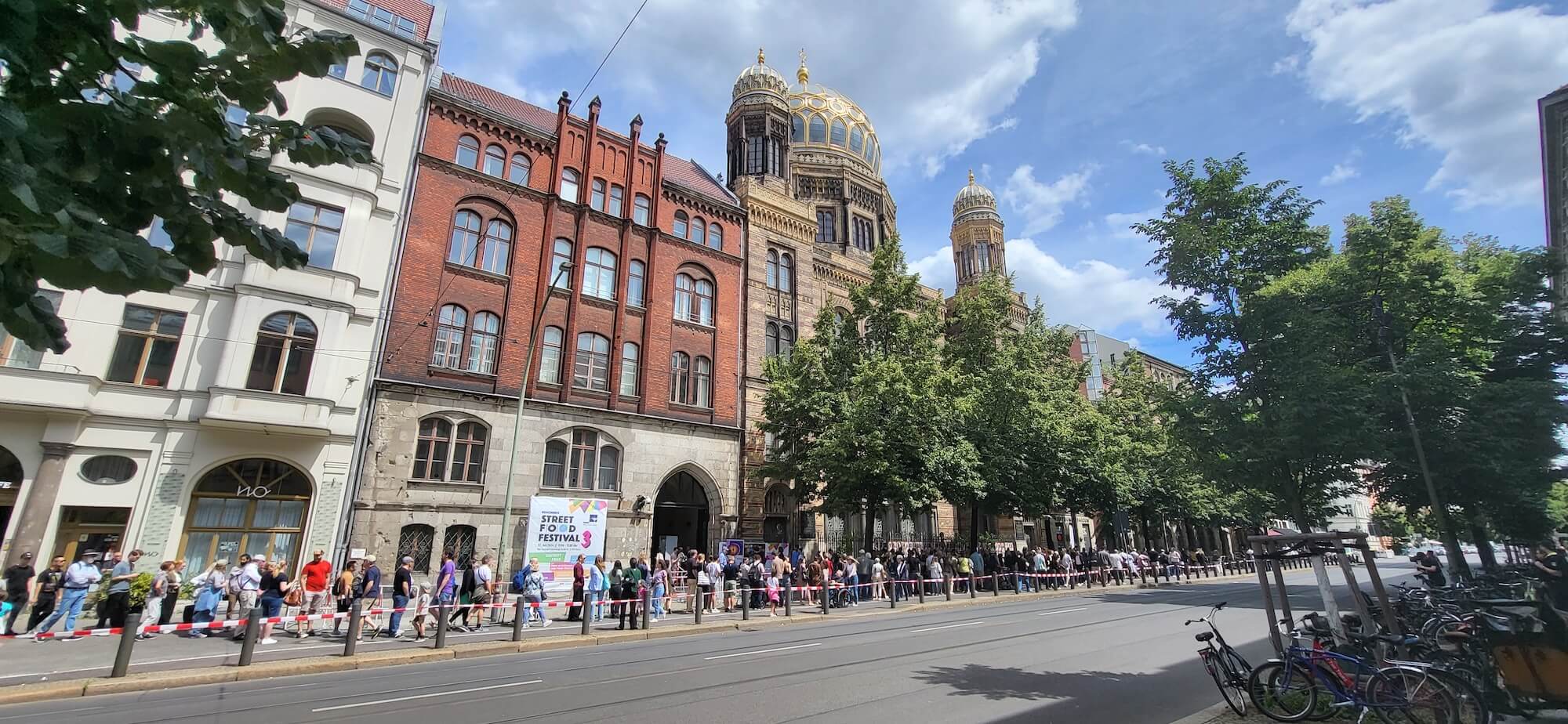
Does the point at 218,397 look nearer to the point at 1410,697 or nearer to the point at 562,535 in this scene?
the point at 562,535

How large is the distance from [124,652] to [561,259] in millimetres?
18256

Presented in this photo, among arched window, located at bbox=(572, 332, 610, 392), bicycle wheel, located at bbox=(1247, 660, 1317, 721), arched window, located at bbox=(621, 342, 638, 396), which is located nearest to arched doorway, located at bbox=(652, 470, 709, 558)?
arched window, located at bbox=(621, 342, 638, 396)

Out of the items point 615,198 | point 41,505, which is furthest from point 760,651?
point 615,198

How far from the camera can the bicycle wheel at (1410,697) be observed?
599 centimetres

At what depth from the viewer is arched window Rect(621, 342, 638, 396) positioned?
2603 cm

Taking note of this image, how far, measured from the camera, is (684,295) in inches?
1140

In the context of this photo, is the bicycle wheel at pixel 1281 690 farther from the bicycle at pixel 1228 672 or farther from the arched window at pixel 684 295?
the arched window at pixel 684 295

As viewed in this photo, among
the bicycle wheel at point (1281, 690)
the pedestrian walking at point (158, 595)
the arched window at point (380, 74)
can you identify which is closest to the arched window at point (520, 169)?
the arched window at point (380, 74)

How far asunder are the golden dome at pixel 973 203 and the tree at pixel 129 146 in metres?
61.7

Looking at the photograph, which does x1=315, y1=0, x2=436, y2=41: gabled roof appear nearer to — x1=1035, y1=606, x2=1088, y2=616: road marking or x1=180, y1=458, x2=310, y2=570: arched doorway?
x1=180, y1=458, x2=310, y2=570: arched doorway

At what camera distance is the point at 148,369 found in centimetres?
1777

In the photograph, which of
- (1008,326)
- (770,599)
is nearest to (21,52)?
(770,599)

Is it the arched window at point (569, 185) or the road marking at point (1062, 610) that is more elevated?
the arched window at point (569, 185)

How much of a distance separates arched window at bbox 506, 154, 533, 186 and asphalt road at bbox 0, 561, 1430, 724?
738 inches
